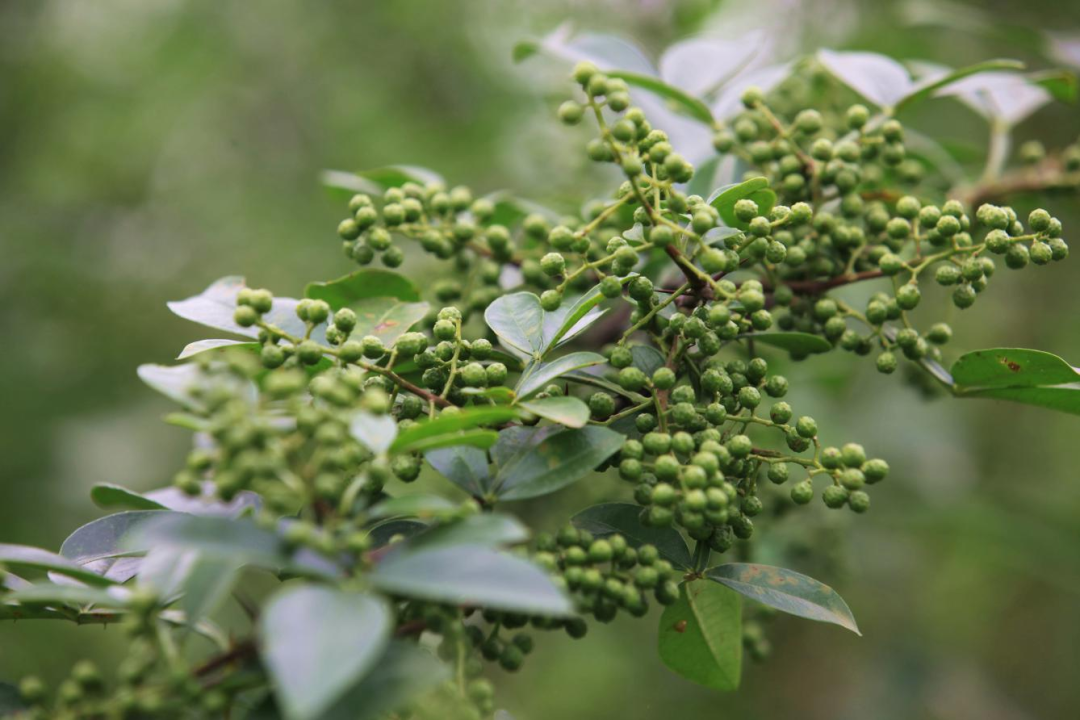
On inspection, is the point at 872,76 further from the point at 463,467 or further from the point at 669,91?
the point at 463,467

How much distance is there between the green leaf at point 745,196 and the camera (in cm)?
136

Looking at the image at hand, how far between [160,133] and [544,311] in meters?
3.58

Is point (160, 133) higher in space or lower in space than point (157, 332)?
higher

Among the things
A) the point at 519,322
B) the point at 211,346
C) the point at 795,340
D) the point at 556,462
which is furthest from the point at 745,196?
the point at 211,346

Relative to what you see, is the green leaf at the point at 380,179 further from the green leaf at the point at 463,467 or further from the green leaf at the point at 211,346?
the green leaf at the point at 463,467

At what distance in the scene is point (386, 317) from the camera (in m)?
1.53

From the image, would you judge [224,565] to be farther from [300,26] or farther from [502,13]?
[300,26]

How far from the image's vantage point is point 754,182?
1358 mm

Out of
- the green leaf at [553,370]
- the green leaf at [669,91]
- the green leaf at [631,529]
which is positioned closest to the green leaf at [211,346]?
the green leaf at [553,370]

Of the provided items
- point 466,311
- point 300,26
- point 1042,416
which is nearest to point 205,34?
point 300,26

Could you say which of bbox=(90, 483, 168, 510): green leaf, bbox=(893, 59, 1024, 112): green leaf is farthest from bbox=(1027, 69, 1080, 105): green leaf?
bbox=(90, 483, 168, 510): green leaf

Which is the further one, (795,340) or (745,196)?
(795,340)

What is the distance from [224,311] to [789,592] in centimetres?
99

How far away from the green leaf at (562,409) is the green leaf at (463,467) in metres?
0.10
